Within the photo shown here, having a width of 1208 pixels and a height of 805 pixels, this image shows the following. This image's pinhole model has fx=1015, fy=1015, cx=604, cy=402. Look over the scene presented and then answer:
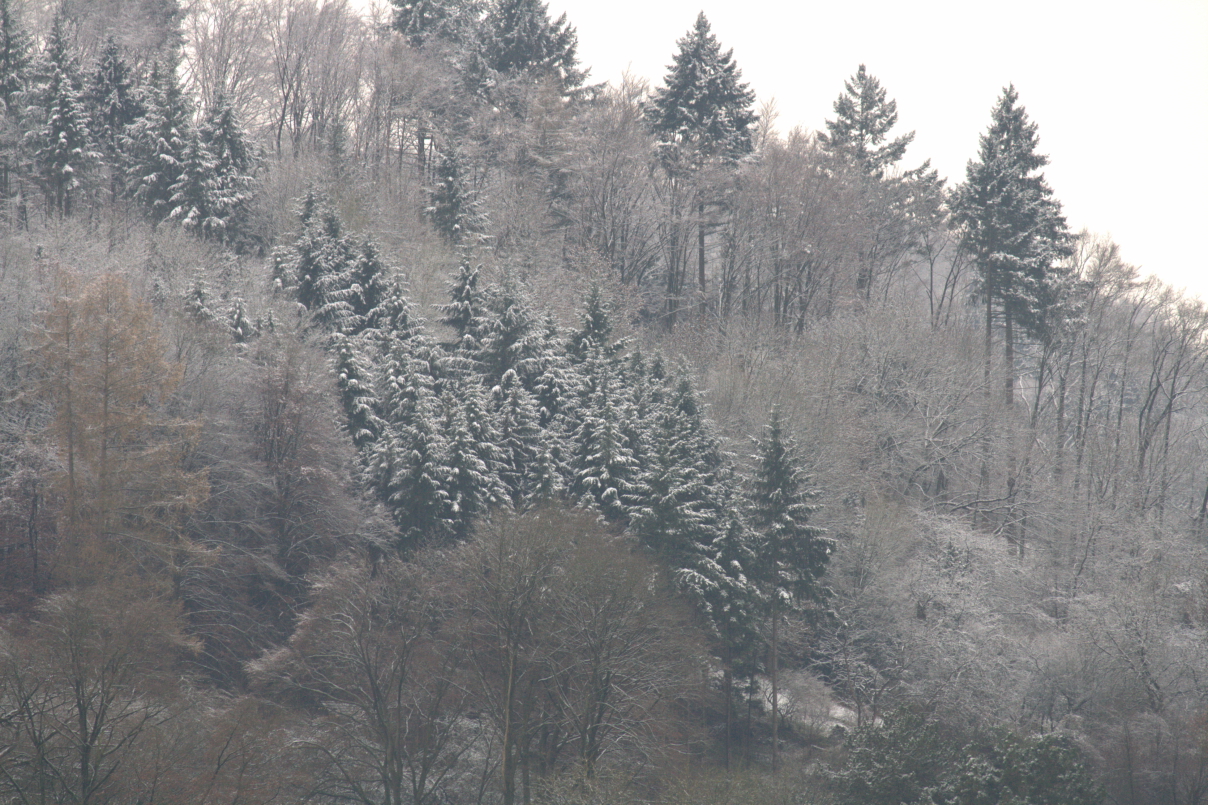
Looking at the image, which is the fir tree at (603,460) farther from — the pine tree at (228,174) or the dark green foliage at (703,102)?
the dark green foliage at (703,102)

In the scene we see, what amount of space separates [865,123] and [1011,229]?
15.4 meters

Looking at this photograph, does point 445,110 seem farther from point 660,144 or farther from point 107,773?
point 107,773

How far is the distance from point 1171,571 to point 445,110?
4802 cm

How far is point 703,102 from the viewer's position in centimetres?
6050

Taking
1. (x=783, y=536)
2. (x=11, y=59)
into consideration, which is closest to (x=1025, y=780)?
(x=783, y=536)

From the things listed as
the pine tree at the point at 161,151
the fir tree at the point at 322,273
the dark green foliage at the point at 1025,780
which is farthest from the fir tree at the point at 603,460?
the pine tree at the point at 161,151

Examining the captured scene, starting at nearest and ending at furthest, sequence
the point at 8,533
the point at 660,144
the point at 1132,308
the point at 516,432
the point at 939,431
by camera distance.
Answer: the point at 8,533, the point at 516,432, the point at 939,431, the point at 1132,308, the point at 660,144

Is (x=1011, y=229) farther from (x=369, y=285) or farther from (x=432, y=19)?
(x=432, y=19)

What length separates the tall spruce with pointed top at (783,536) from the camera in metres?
36.0

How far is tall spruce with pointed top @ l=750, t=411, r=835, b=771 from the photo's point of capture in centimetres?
3600

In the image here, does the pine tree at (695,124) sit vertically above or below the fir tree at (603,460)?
above

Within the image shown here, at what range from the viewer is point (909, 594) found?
3953 centimetres

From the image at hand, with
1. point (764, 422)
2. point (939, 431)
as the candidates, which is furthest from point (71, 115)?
point (939, 431)

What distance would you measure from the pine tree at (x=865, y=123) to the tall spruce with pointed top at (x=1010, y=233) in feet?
35.6
